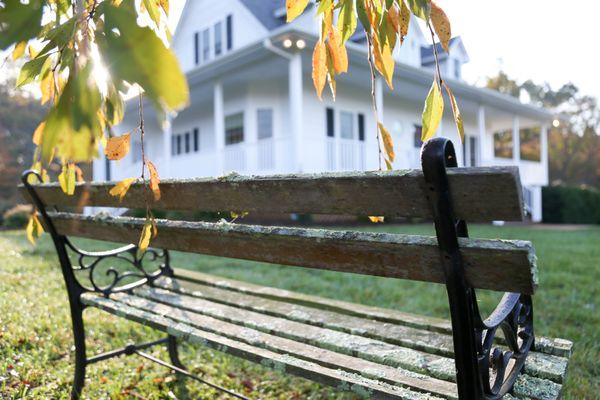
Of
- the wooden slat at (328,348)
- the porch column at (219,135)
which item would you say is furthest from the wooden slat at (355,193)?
the porch column at (219,135)

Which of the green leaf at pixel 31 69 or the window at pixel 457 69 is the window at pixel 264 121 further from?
the green leaf at pixel 31 69

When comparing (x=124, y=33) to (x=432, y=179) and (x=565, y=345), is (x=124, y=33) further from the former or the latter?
(x=565, y=345)

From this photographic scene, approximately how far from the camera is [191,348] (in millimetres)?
3361

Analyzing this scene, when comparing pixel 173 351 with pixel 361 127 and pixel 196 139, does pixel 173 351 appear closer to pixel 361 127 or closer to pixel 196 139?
pixel 361 127

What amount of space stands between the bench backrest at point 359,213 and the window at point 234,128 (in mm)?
13051

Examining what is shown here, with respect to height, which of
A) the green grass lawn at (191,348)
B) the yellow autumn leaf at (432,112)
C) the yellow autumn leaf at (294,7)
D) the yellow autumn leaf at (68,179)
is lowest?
the green grass lawn at (191,348)

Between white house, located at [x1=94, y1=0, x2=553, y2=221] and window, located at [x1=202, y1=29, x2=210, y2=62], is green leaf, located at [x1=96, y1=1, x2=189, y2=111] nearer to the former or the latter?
white house, located at [x1=94, y1=0, x2=553, y2=221]

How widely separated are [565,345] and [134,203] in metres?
1.77

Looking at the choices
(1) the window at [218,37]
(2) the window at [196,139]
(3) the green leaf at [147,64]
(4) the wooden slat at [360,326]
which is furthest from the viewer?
(2) the window at [196,139]

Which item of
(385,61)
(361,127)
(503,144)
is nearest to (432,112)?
(385,61)

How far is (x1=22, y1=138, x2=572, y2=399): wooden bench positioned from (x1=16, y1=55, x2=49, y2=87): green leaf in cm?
33

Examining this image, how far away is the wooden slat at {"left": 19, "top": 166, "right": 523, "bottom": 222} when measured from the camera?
3.59ft

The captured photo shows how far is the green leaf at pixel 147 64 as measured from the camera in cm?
59

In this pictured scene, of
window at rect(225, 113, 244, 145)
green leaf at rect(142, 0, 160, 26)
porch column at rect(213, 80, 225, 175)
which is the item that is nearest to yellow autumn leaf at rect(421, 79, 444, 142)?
green leaf at rect(142, 0, 160, 26)
